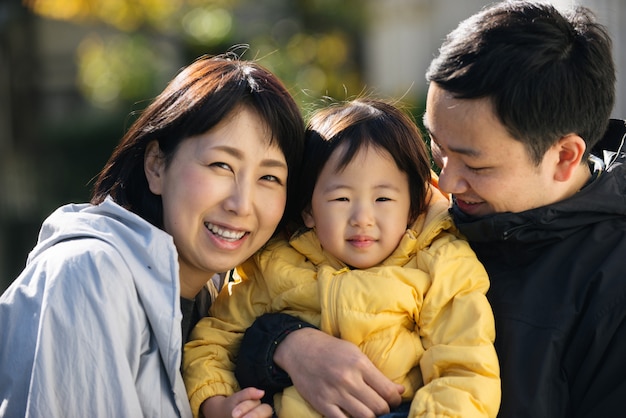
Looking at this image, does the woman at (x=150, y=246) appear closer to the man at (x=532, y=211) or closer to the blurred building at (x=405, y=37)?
the man at (x=532, y=211)

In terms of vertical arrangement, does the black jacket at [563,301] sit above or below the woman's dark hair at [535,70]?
below

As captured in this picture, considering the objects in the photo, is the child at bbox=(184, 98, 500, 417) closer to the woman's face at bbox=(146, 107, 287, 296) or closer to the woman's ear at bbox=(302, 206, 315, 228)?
the woman's ear at bbox=(302, 206, 315, 228)

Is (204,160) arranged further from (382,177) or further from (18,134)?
(18,134)

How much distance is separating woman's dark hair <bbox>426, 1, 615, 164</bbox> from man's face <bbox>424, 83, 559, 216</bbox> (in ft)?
0.10

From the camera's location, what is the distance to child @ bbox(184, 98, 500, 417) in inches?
103

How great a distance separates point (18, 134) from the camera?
11.9m

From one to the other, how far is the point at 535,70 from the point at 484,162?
31cm

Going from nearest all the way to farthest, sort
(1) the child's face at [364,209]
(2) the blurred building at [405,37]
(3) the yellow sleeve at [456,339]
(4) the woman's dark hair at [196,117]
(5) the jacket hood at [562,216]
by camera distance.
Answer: (3) the yellow sleeve at [456,339], (5) the jacket hood at [562,216], (1) the child's face at [364,209], (4) the woman's dark hair at [196,117], (2) the blurred building at [405,37]

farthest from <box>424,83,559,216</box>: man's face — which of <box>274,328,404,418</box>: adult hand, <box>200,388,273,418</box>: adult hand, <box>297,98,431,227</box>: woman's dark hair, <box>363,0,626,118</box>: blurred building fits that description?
<box>363,0,626,118</box>: blurred building

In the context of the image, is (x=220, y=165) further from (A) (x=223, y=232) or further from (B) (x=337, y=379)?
(B) (x=337, y=379)

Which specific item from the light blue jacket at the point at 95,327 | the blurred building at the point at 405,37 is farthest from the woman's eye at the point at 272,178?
the blurred building at the point at 405,37

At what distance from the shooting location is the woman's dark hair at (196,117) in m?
2.97

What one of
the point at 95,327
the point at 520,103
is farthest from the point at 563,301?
the point at 95,327

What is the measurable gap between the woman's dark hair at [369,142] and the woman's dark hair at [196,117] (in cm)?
8
